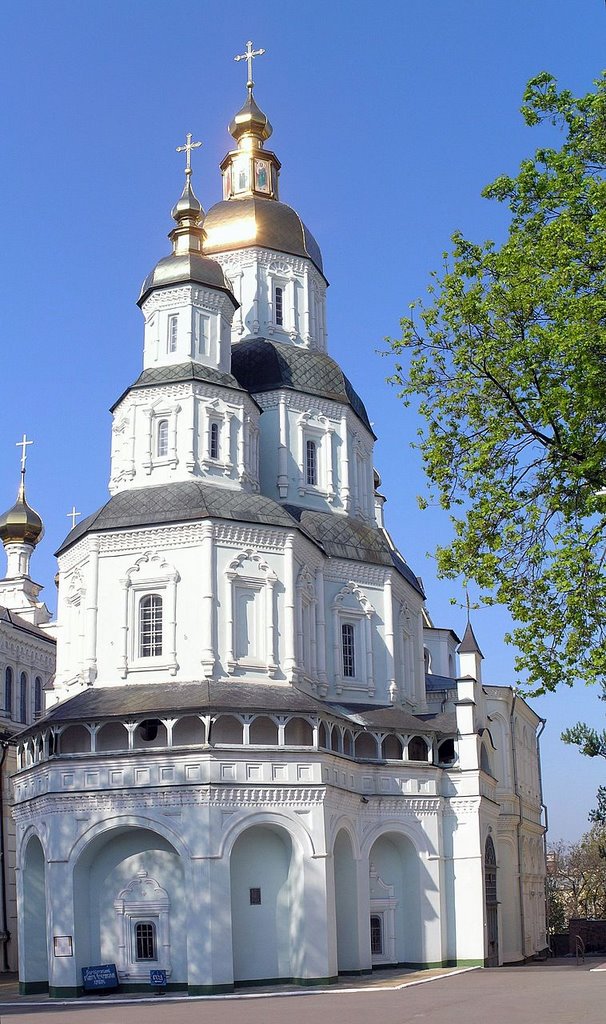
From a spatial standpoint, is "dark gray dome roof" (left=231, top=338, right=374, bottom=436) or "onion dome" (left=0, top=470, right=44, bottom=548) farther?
"onion dome" (left=0, top=470, right=44, bottom=548)

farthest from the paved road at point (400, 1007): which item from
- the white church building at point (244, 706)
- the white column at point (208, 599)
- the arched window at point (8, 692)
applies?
the arched window at point (8, 692)

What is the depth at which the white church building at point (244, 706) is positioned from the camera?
2870cm

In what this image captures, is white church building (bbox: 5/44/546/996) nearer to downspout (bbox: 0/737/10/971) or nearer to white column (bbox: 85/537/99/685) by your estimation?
white column (bbox: 85/537/99/685)

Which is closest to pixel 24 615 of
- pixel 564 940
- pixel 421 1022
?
pixel 564 940

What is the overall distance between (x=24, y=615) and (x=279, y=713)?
2729cm

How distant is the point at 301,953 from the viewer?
28.6 meters

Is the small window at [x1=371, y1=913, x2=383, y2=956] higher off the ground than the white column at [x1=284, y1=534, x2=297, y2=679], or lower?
lower

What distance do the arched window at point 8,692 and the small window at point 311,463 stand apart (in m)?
15.0

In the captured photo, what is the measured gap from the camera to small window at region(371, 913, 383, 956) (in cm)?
3303

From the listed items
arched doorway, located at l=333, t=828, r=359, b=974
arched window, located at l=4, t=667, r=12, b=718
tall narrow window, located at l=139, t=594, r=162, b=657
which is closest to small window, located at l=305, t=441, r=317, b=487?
tall narrow window, located at l=139, t=594, r=162, b=657

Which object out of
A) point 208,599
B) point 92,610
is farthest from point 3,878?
point 208,599

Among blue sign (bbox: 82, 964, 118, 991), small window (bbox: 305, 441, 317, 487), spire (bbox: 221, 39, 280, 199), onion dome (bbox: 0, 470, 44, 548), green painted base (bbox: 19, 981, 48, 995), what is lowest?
green painted base (bbox: 19, 981, 48, 995)

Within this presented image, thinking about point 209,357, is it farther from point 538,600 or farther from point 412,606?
point 538,600

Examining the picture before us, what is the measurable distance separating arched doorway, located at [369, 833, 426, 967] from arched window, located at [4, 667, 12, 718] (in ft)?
56.3
